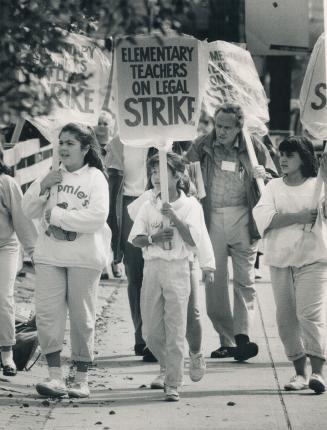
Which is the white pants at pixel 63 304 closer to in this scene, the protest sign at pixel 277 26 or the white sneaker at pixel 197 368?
the white sneaker at pixel 197 368

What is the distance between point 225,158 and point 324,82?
1074 millimetres

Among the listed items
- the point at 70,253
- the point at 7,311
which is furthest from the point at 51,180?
the point at 7,311

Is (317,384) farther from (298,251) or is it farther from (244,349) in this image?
(244,349)

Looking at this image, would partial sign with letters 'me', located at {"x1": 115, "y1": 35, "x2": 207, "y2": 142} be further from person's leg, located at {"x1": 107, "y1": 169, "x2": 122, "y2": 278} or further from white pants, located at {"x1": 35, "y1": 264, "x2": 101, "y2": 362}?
person's leg, located at {"x1": 107, "y1": 169, "x2": 122, "y2": 278}

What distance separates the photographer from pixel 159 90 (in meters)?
8.41

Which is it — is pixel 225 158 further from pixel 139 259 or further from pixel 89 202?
pixel 89 202

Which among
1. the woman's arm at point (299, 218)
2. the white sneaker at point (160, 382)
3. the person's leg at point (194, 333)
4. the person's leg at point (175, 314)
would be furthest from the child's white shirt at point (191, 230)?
the white sneaker at point (160, 382)

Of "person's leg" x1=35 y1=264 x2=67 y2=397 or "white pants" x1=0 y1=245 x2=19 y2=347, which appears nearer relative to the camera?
"person's leg" x1=35 y1=264 x2=67 y2=397

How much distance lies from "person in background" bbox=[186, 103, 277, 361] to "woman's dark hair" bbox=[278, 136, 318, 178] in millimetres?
954

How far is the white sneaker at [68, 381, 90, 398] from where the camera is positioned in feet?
26.8

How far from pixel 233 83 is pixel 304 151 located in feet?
7.37

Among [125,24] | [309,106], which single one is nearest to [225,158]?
[309,106]

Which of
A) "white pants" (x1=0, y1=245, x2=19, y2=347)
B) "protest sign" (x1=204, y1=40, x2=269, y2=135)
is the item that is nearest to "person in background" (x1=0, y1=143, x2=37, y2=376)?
"white pants" (x1=0, y1=245, x2=19, y2=347)

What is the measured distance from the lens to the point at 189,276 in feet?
26.8
